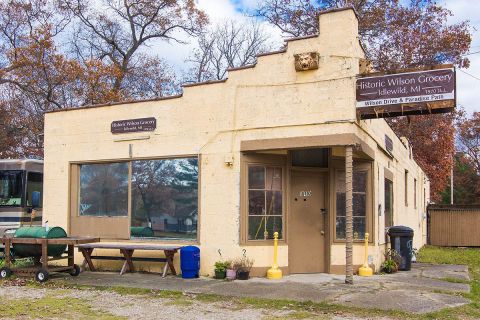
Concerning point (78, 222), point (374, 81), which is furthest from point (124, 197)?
point (374, 81)

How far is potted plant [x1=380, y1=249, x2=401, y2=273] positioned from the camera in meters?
12.9

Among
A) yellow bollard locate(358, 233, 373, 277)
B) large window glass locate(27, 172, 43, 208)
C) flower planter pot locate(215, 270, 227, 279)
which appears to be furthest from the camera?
large window glass locate(27, 172, 43, 208)

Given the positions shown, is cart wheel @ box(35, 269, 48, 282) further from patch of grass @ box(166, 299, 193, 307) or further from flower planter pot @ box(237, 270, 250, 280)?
flower planter pot @ box(237, 270, 250, 280)

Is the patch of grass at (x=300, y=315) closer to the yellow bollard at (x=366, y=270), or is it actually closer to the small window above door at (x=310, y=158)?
the yellow bollard at (x=366, y=270)

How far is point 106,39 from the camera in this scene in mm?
31141

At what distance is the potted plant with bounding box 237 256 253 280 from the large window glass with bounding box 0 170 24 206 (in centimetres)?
803

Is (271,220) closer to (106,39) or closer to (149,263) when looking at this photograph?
(149,263)

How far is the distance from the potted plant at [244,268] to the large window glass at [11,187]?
26.3 ft

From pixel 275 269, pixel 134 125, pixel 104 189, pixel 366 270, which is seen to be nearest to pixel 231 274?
pixel 275 269

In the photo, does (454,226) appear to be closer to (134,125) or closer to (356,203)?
(356,203)

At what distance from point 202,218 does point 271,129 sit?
100 inches

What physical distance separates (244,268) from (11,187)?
8.59 meters

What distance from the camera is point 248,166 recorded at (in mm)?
11992

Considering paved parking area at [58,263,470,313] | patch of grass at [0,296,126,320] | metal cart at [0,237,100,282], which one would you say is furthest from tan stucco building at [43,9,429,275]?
patch of grass at [0,296,126,320]
